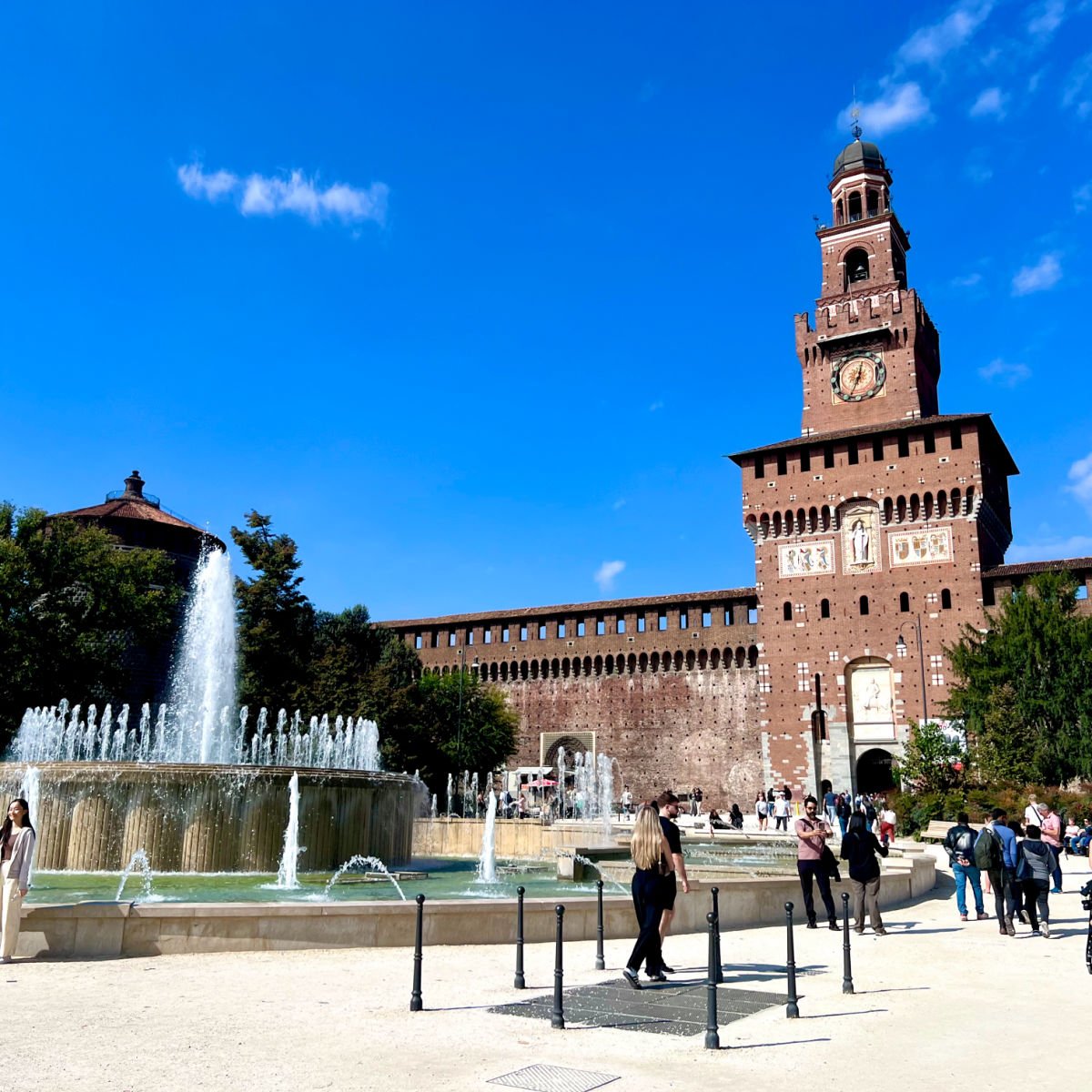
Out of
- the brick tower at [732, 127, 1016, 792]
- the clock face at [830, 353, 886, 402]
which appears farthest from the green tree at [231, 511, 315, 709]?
the clock face at [830, 353, 886, 402]

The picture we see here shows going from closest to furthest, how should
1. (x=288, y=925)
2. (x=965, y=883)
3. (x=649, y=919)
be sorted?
(x=649, y=919)
(x=288, y=925)
(x=965, y=883)

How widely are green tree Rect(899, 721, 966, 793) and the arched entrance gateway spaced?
4.50 m

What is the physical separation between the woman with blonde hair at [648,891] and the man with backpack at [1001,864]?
541cm

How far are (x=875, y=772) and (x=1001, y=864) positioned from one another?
30.6 meters

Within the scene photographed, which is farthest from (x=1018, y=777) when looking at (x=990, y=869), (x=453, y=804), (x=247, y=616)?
(x=247, y=616)

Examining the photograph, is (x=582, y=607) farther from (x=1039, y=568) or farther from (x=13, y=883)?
(x=13, y=883)

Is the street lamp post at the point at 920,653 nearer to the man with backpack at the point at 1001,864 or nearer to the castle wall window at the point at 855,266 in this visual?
the castle wall window at the point at 855,266

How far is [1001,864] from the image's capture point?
443 inches

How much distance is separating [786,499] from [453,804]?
18739 millimetres

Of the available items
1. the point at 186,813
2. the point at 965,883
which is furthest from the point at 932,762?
the point at 186,813

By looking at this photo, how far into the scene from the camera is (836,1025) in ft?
21.1

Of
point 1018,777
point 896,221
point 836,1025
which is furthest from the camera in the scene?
point 896,221

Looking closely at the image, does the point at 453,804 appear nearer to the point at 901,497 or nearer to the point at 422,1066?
the point at 901,497

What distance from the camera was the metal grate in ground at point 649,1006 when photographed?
6316 mm
